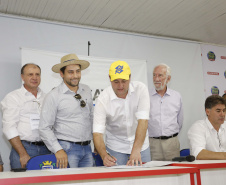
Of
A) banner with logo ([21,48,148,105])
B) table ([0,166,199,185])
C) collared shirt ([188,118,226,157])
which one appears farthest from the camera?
banner with logo ([21,48,148,105])

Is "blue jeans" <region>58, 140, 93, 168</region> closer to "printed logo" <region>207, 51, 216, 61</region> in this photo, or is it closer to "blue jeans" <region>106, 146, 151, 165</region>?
"blue jeans" <region>106, 146, 151, 165</region>

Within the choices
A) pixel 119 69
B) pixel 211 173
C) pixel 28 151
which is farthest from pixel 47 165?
pixel 211 173

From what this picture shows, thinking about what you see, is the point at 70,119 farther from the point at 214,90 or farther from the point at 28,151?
the point at 214,90

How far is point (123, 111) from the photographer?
7.68 feet

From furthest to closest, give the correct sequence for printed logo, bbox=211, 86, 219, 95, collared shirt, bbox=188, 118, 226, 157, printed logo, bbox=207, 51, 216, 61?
printed logo, bbox=207, 51, 216, 61 → printed logo, bbox=211, 86, 219, 95 → collared shirt, bbox=188, 118, 226, 157

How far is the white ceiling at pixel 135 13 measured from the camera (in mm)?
3668

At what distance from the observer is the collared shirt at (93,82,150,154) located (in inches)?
89.5

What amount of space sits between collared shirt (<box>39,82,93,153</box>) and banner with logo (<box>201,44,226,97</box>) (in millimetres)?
3372

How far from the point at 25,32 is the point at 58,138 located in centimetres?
218

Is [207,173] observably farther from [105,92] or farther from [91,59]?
[91,59]

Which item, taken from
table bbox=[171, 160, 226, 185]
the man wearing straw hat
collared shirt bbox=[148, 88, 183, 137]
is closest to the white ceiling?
collared shirt bbox=[148, 88, 183, 137]

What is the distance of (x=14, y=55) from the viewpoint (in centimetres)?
381

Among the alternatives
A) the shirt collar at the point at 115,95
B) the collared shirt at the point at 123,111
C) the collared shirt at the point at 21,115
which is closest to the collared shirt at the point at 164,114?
the collared shirt at the point at 123,111

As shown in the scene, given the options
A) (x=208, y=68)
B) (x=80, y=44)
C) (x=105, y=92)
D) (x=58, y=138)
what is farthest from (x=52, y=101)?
(x=208, y=68)
